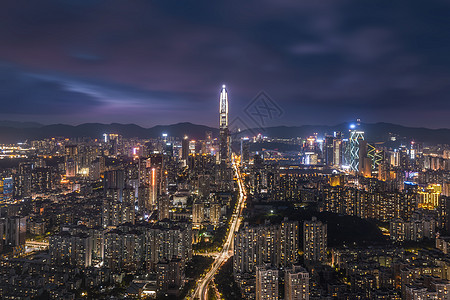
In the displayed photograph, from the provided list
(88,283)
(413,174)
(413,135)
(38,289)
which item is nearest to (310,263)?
(88,283)

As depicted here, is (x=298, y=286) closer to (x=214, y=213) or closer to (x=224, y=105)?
(x=214, y=213)

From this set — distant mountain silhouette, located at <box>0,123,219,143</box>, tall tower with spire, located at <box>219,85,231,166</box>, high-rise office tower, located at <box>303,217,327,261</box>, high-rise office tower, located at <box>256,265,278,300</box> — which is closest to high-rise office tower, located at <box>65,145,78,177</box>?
distant mountain silhouette, located at <box>0,123,219,143</box>

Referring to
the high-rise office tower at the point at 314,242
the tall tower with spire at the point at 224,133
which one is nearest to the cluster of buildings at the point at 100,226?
the high-rise office tower at the point at 314,242

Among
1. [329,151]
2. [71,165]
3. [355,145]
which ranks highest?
[355,145]

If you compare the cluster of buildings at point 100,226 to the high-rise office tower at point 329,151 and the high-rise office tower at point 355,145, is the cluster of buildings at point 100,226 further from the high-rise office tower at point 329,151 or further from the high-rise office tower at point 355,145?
the high-rise office tower at point 329,151

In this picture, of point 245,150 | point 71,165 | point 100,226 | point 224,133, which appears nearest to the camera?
point 100,226

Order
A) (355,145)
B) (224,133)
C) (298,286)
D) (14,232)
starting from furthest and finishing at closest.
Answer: (355,145)
(224,133)
(14,232)
(298,286)

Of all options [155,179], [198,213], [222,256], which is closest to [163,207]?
[198,213]
